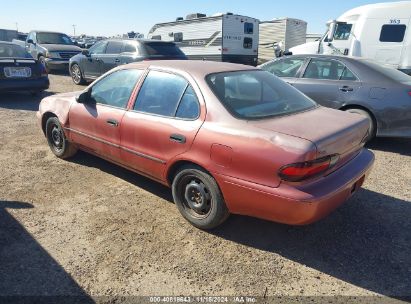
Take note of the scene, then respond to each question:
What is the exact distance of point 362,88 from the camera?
18.6ft

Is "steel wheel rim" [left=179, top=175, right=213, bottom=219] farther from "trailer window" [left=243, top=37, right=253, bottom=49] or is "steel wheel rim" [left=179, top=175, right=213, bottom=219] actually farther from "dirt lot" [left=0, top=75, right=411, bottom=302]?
"trailer window" [left=243, top=37, right=253, bottom=49]

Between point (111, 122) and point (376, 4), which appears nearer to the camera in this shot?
point (111, 122)

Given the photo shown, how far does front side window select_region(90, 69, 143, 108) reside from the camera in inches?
156

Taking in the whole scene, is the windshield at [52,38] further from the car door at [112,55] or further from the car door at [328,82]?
the car door at [328,82]

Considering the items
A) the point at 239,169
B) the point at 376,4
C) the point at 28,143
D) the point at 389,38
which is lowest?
the point at 28,143

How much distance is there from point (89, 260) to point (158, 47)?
8.08 meters

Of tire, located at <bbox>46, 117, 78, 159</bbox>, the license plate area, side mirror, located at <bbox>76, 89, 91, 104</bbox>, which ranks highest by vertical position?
side mirror, located at <bbox>76, 89, 91, 104</bbox>

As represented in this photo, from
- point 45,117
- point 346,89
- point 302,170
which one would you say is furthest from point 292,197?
point 45,117

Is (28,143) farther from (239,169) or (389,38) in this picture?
(389,38)

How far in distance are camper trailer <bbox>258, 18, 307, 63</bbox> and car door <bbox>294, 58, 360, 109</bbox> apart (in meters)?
14.6

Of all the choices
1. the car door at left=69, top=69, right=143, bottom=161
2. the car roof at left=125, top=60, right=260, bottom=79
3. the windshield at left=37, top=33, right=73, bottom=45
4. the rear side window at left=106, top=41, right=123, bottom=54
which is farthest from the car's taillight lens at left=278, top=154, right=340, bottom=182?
the windshield at left=37, top=33, right=73, bottom=45

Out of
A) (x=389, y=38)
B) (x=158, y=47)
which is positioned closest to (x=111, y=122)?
(x=158, y=47)

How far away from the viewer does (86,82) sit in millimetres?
12320

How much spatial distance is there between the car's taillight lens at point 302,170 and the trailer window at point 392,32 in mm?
10366
